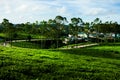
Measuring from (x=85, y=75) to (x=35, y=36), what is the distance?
14419cm

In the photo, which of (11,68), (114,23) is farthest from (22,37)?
(11,68)

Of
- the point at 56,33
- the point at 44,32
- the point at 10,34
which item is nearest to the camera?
the point at 10,34

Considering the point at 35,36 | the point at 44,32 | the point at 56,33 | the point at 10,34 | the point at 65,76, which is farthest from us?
the point at 35,36

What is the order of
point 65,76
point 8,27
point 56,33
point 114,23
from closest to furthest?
point 65,76 < point 8,27 < point 56,33 < point 114,23

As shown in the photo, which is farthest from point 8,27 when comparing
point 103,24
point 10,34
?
point 103,24

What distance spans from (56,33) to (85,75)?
333 feet

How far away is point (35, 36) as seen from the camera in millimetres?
164000

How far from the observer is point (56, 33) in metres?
122

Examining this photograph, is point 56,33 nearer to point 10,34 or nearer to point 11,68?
point 10,34

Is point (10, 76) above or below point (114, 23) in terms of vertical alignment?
below

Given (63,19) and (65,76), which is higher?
(63,19)

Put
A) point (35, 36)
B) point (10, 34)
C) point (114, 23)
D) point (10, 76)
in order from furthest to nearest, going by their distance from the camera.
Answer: point (114, 23)
point (35, 36)
point (10, 34)
point (10, 76)

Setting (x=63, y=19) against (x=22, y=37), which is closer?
(x=63, y=19)

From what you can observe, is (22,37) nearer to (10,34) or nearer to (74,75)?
(10,34)
